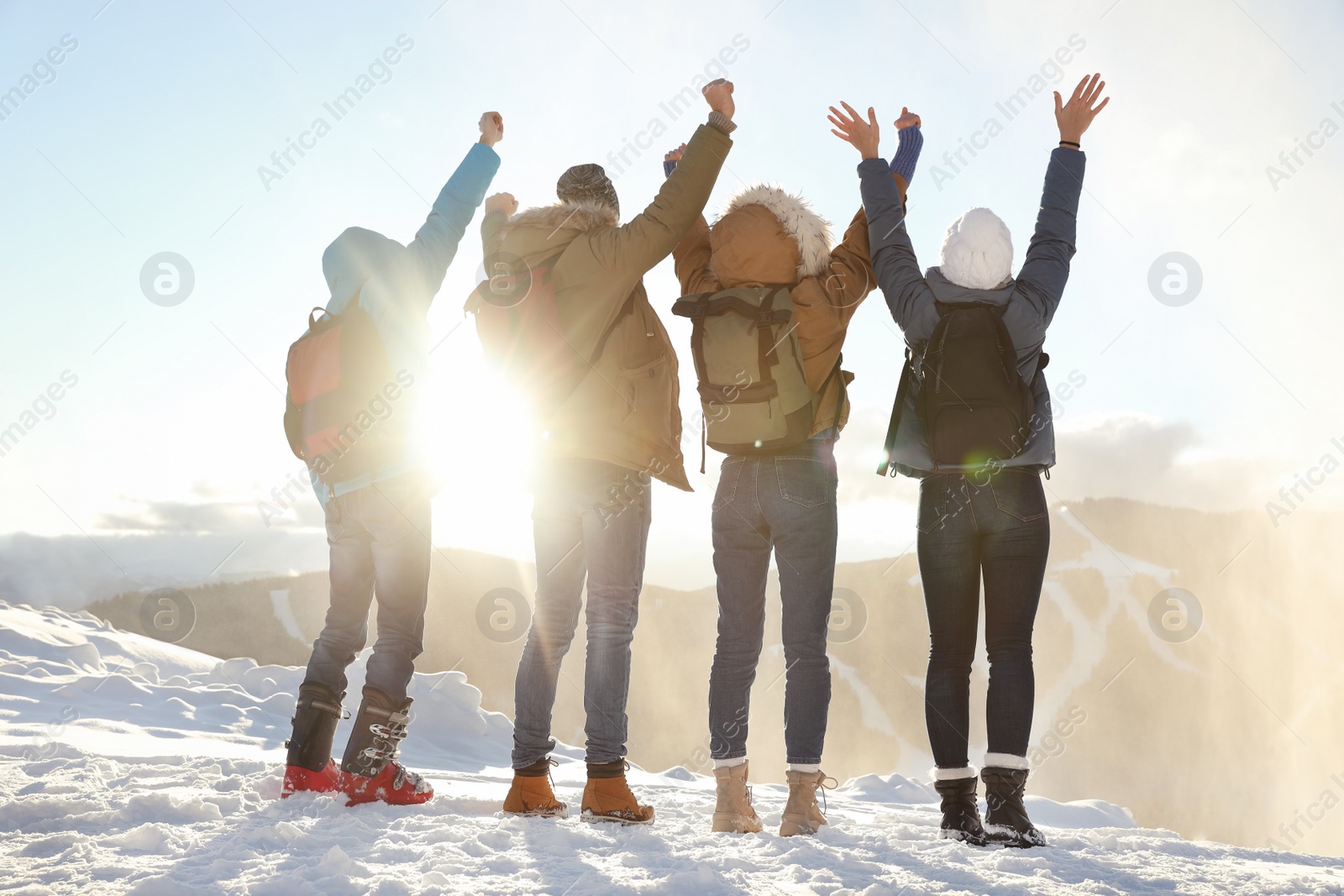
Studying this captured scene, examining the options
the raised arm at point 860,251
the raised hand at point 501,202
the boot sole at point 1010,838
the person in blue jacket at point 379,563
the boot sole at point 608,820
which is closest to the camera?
the boot sole at point 1010,838

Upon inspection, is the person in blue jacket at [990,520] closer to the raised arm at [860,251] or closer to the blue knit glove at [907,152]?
the raised arm at [860,251]

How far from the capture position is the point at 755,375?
3693mm

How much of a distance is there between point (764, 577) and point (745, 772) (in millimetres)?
872

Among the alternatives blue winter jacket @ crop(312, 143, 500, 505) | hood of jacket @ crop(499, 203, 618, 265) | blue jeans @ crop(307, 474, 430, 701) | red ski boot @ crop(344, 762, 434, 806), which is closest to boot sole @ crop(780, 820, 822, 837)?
red ski boot @ crop(344, 762, 434, 806)

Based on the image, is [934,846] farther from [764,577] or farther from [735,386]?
[735,386]

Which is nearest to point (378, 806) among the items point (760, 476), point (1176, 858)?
point (760, 476)

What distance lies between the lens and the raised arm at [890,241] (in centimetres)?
362

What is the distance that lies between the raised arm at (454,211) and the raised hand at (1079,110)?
286 cm

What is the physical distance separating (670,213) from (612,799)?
8.62 ft

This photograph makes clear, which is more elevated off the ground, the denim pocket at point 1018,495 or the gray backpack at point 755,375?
the gray backpack at point 755,375

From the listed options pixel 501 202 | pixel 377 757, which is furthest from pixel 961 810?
pixel 501 202

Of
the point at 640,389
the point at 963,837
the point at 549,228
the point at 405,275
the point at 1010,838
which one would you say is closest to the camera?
the point at 1010,838

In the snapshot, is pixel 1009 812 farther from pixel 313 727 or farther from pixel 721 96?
pixel 721 96

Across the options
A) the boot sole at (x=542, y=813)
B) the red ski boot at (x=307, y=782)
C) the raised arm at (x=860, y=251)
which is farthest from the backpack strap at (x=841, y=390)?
the red ski boot at (x=307, y=782)
